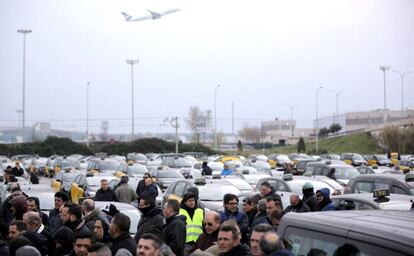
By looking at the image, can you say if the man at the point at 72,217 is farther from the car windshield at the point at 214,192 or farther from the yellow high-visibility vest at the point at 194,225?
the car windshield at the point at 214,192

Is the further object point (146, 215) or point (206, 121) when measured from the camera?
point (206, 121)

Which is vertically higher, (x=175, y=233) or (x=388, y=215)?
(x=388, y=215)

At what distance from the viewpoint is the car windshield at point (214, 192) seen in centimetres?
1731

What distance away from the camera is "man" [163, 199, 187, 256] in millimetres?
8555

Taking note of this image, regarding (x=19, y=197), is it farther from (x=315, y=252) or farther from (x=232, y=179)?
(x=232, y=179)

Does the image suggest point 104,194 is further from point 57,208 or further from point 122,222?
point 122,222

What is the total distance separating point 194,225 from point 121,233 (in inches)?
104

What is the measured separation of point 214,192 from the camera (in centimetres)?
1753

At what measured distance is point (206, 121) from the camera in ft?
348

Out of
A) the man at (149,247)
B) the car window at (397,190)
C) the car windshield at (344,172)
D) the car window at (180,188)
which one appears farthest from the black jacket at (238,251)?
the car windshield at (344,172)

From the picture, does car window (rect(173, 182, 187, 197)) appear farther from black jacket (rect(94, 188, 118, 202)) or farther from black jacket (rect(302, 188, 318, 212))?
black jacket (rect(302, 188, 318, 212))

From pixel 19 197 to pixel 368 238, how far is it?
24.3 feet

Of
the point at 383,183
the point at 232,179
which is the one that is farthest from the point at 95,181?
the point at 383,183

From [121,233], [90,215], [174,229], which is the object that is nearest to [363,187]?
[174,229]
